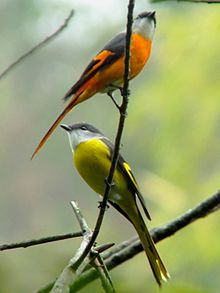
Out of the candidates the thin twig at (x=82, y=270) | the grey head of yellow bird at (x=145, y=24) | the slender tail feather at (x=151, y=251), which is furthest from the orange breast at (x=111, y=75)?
the thin twig at (x=82, y=270)

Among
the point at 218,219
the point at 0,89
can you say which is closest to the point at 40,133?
the point at 0,89

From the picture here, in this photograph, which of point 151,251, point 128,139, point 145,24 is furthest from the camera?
point 128,139

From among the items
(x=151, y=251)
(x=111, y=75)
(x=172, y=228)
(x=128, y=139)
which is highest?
(x=111, y=75)

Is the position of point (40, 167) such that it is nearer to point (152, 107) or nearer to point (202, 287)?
point (152, 107)

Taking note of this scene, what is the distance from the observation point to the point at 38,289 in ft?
3.11

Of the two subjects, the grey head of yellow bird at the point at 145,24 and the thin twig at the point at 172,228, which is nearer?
the thin twig at the point at 172,228

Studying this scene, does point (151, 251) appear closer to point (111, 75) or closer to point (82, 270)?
point (111, 75)

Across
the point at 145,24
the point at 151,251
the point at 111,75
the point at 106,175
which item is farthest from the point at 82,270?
the point at 145,24

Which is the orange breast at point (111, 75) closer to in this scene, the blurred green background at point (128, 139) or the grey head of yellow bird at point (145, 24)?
the grey head of yellow bird at point (145, 24)

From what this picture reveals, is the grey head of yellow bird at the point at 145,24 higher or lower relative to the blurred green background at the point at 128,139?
higher

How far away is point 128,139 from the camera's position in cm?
575

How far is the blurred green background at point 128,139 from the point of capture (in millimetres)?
1236

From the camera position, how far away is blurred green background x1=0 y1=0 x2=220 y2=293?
1.24m

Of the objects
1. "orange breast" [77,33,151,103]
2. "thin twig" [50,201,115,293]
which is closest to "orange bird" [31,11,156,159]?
"orange breast" [77,33,151,103]
